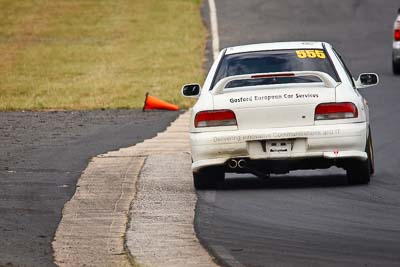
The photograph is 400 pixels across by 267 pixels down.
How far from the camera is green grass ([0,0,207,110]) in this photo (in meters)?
27.5

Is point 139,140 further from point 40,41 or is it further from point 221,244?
point 40,41

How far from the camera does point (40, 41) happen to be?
38.5 metres

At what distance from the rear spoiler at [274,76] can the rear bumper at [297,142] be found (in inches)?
18.0

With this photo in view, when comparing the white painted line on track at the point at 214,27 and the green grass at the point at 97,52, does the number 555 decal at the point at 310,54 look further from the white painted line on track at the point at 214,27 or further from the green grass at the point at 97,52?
the white painted line on track at the point at 214,27

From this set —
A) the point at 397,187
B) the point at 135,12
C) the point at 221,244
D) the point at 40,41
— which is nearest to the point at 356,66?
the point at 40,41

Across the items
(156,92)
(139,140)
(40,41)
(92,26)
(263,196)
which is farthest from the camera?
(92,26)

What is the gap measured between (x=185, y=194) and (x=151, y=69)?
19.2m

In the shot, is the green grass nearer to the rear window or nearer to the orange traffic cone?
the orange traffic cone

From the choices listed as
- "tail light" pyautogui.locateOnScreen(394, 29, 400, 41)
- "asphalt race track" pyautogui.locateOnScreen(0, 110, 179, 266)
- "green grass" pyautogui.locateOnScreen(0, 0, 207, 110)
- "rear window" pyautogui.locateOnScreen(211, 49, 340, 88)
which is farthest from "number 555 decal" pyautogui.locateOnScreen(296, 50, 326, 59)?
"tail light" pyautogui.locateOnScreen(394, 29, 400, 41)

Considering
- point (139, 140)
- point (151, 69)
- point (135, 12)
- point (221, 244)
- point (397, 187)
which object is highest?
point (221, 244)

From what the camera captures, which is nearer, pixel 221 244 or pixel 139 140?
pixel 221 244

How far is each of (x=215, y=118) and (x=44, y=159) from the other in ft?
13.0

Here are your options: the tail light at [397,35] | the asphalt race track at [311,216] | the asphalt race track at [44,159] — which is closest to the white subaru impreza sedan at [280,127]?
the asphalt race track at [311,216]

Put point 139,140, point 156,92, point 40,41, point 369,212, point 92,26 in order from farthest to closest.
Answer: point 92,26
point 40,41
point 156,92
point 139,140
point 369,212
